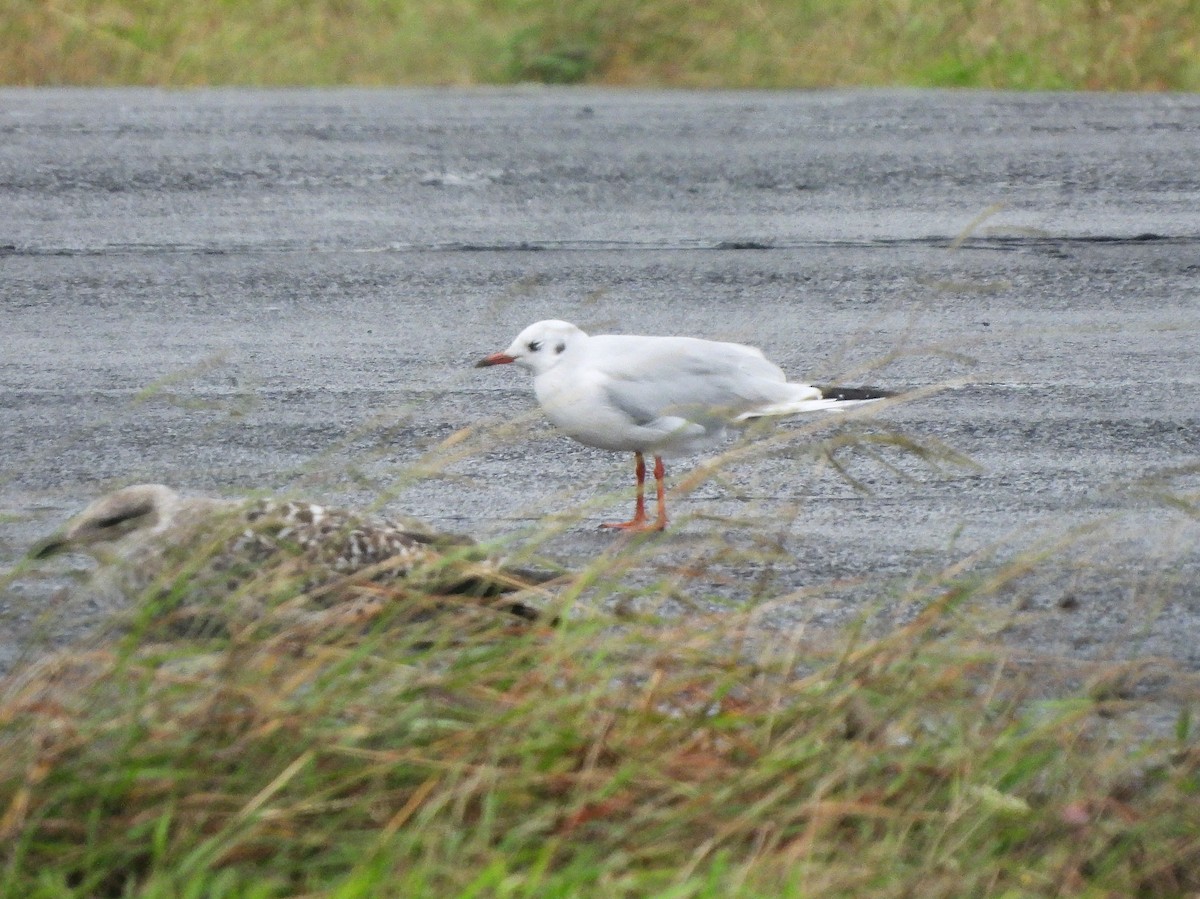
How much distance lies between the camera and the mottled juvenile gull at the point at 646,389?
5.72m

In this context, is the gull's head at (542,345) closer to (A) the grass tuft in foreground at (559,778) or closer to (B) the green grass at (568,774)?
(B) the green grass at (568,774)

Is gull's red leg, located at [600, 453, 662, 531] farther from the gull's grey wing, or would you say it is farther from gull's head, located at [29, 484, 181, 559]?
gull's head, located at [29, 484, 181, 559]

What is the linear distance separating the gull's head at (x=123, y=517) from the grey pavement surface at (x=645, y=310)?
139 millimetres

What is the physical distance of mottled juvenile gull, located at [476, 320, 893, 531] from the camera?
5.72 m

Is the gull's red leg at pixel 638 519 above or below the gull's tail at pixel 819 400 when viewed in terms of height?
below

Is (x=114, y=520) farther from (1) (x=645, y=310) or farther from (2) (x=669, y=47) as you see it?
(2) (x=669, y=47)

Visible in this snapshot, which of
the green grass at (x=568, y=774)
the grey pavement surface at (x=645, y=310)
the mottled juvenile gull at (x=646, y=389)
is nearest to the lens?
the green grass at (x=568, y=774)

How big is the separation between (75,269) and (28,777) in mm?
6459

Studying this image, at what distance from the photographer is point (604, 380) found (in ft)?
18.9

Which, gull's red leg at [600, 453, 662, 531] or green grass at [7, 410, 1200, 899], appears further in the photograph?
gull's red leg at [600, 453, 662, 531]

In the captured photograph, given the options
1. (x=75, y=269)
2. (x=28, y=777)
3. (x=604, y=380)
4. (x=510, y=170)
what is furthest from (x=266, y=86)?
(x=28, y=777)

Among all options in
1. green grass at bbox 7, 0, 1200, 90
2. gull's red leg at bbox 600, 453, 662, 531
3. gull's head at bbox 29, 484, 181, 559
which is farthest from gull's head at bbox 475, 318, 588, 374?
green grass at bbox 7, 0, 1200, 90

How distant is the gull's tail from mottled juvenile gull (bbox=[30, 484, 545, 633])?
128 cm

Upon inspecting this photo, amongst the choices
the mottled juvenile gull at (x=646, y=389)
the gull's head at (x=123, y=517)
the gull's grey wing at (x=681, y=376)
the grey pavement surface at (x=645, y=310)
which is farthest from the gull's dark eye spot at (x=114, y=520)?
the gull's grey wing at (x=681, y=376)
